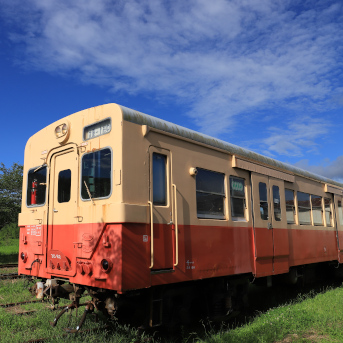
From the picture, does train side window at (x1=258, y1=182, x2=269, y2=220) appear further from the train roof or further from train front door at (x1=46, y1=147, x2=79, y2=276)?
train front door at (x1=46, y1=147, x2=79, y2=276)

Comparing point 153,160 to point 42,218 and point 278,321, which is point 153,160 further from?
point 278,321

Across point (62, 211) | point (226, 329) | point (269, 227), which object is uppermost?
point (62, 211)

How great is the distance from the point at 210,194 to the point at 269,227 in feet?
6.63

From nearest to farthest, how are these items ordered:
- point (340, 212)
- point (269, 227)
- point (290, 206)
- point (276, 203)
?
point (269, 227) → point (276, 203) → point (290, 206) → point (340, 212)

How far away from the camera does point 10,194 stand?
21.5m

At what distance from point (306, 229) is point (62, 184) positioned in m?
6.10

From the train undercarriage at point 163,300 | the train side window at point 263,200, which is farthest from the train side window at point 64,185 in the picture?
the train side window at point 263,200

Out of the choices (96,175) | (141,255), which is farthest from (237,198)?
(96,175)

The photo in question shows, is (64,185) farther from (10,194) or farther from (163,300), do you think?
(10,194)

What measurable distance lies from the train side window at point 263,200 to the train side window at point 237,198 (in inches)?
25.0

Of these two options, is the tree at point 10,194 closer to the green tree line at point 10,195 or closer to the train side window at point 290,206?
the green tree line at point 10,195

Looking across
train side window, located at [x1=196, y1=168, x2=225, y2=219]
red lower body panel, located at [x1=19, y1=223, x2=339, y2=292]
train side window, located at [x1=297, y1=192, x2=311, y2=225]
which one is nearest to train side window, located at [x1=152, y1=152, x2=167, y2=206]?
red lower body panel, located at [x1=19, y1=223, x2=339, y2=292]

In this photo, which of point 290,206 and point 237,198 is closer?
point 237,198

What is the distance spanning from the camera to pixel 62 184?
588 centimetres
